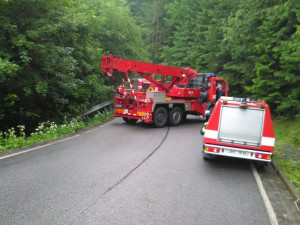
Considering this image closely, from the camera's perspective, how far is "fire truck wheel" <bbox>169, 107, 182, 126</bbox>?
1371 centimetres

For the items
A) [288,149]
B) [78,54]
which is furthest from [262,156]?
[78,54]

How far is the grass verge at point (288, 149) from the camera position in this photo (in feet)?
23.1

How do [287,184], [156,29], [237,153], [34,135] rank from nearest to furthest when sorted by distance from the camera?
[287,184] → [237,153] → [34,135] → [156,29]

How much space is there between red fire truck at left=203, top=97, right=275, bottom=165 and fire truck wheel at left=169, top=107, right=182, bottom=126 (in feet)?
21.0

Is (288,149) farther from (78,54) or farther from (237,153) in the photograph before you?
(78,54)

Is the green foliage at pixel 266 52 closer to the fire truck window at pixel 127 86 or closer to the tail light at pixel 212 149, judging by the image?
the tail light at pixel 212 149

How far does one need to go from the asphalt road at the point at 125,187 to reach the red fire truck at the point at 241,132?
19.9 inches

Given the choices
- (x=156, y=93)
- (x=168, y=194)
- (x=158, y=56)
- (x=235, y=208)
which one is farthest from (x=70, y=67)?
(x=158, y=56)

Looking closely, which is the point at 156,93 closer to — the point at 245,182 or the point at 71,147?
the point at 71,147

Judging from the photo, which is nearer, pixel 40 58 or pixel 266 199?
pixel 266 199

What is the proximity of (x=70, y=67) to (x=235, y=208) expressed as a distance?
363 inches

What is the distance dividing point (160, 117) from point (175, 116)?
1.10 m

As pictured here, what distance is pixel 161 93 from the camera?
1300cm

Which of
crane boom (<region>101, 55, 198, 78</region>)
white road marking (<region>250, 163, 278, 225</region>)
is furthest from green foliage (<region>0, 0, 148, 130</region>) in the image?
white road marking (<region>250, 163, 278, 225</region>)
